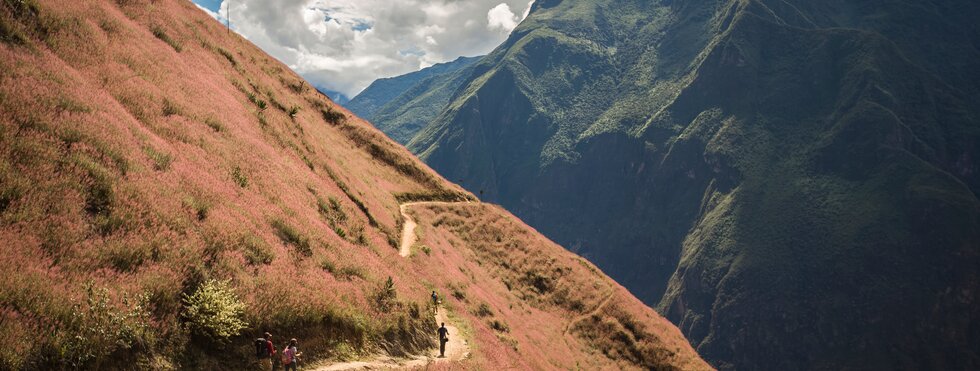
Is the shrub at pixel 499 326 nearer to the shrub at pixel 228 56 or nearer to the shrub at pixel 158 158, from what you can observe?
the shrub at pixel 158 158

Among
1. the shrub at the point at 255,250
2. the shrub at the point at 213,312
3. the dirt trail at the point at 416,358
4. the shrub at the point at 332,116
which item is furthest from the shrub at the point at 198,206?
the shrub at the point at 332,116

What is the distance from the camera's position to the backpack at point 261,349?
14.2m

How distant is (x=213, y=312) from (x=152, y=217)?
12.5 feet

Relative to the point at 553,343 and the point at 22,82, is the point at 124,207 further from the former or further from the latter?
the point at 553,343

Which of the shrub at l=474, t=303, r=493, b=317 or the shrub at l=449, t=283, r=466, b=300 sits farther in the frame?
the shrub at l=449, t=283, r=466, b=300

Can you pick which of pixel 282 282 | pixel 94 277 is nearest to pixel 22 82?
pixel 94 277

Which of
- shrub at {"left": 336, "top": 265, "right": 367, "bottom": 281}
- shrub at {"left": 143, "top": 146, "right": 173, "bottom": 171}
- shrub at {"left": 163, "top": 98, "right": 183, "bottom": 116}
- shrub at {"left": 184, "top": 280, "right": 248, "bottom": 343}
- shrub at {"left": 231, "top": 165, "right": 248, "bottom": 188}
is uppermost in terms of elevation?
shrub at {"left": 163, "top": 98, "right": 183, "bottom": 116}

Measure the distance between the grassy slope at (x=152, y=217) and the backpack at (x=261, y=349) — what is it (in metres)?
0.46

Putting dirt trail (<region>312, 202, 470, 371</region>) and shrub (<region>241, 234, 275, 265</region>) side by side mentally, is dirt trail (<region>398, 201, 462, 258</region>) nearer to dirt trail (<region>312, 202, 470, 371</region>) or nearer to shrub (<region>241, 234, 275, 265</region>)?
dirt trail (<region>312, 202, 470, 371</region>)

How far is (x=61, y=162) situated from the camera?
14.7 meters

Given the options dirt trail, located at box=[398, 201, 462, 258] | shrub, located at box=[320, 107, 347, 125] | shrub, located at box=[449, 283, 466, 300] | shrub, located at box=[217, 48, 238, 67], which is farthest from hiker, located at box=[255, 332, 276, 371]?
shrub, located at box=[320, 107, 347, 125]

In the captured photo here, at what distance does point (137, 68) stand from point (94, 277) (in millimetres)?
16614

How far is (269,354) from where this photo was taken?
1422 centimetres

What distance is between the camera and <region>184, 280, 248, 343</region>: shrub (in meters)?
13.4
